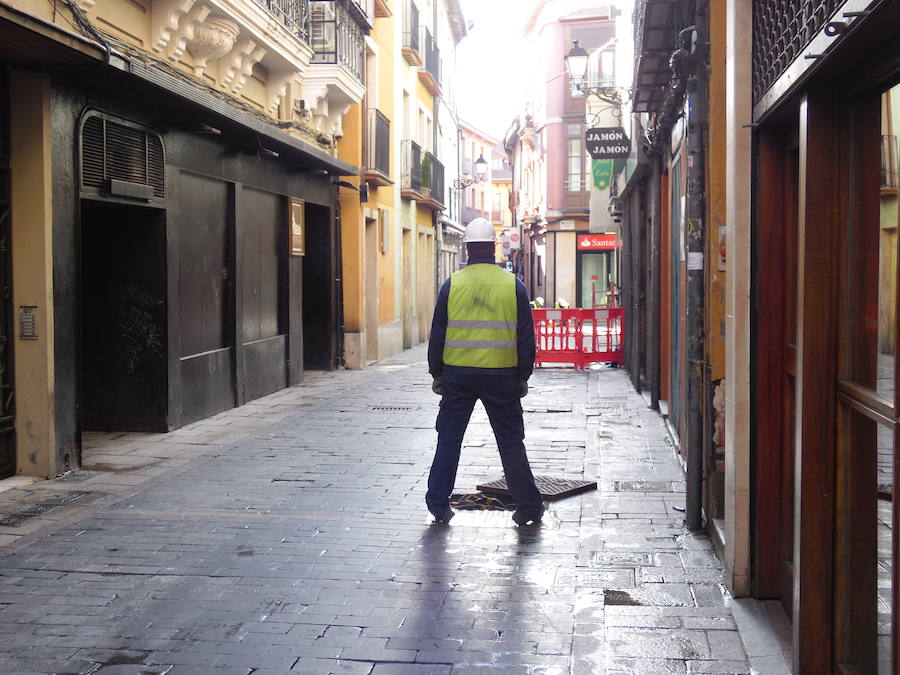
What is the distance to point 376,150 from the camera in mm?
20484

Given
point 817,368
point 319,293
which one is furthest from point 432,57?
point 817,368

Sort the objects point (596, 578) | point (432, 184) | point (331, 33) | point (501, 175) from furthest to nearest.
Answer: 1. point (501, 175)
2. point (432, 184)
3. point (331, 33)
4. point (596, 578)

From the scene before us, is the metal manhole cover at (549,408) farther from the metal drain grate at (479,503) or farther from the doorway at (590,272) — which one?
the doorway at (590,272)

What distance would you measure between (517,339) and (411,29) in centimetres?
2004

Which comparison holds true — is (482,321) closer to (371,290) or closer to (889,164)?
(889,164)

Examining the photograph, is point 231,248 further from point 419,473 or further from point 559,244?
point 559,244

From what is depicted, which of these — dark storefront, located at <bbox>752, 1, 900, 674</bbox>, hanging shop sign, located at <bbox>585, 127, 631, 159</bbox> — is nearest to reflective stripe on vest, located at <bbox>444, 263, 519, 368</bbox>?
dark storefront, located at <bbox>752, 1, 900, 674</bbox>

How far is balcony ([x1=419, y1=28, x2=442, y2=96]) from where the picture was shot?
27953 millimetres

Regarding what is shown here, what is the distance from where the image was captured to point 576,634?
4688mm

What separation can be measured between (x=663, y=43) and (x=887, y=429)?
275 inches

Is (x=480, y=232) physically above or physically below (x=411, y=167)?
below

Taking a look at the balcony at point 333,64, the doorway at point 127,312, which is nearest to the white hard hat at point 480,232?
the doorway at point 127,312

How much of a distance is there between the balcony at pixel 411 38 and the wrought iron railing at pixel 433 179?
8.99 ft

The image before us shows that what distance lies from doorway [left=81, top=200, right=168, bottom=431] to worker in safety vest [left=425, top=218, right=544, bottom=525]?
4.90 metres
